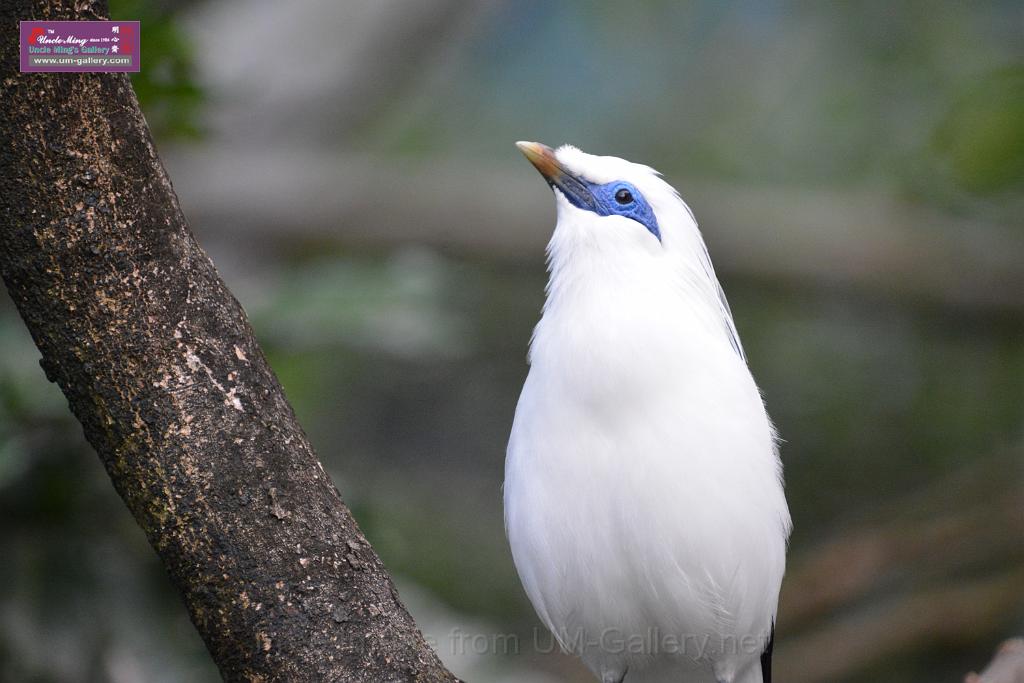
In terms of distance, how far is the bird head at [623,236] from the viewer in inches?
118

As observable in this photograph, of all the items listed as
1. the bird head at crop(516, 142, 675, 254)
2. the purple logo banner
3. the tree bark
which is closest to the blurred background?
the bird head at crop(516, 142, 675, 254)

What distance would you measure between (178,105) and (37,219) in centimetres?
224

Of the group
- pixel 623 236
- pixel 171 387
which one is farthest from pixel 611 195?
pixel 171 387

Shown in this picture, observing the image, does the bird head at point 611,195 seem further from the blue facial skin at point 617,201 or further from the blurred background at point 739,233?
the blurred background at point 739,233

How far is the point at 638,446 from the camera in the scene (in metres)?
2.81

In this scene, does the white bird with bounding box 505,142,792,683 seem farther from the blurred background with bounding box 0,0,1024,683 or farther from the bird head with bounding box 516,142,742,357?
the blurred background with bounding box 0,0,1024,683

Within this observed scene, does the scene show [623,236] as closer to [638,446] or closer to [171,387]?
[638,446]

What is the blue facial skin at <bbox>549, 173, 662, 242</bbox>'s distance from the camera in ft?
10.1

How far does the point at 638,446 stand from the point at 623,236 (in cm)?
60

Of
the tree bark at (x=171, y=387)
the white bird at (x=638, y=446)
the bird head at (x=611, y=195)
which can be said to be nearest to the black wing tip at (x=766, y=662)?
the white bird at (x=638, y=446)

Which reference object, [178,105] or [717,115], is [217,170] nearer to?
[178,105]

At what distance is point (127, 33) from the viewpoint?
228 cm

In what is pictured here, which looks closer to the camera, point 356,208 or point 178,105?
point 178,105

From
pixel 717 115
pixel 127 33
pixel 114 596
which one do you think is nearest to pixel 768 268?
pixel 717 115
